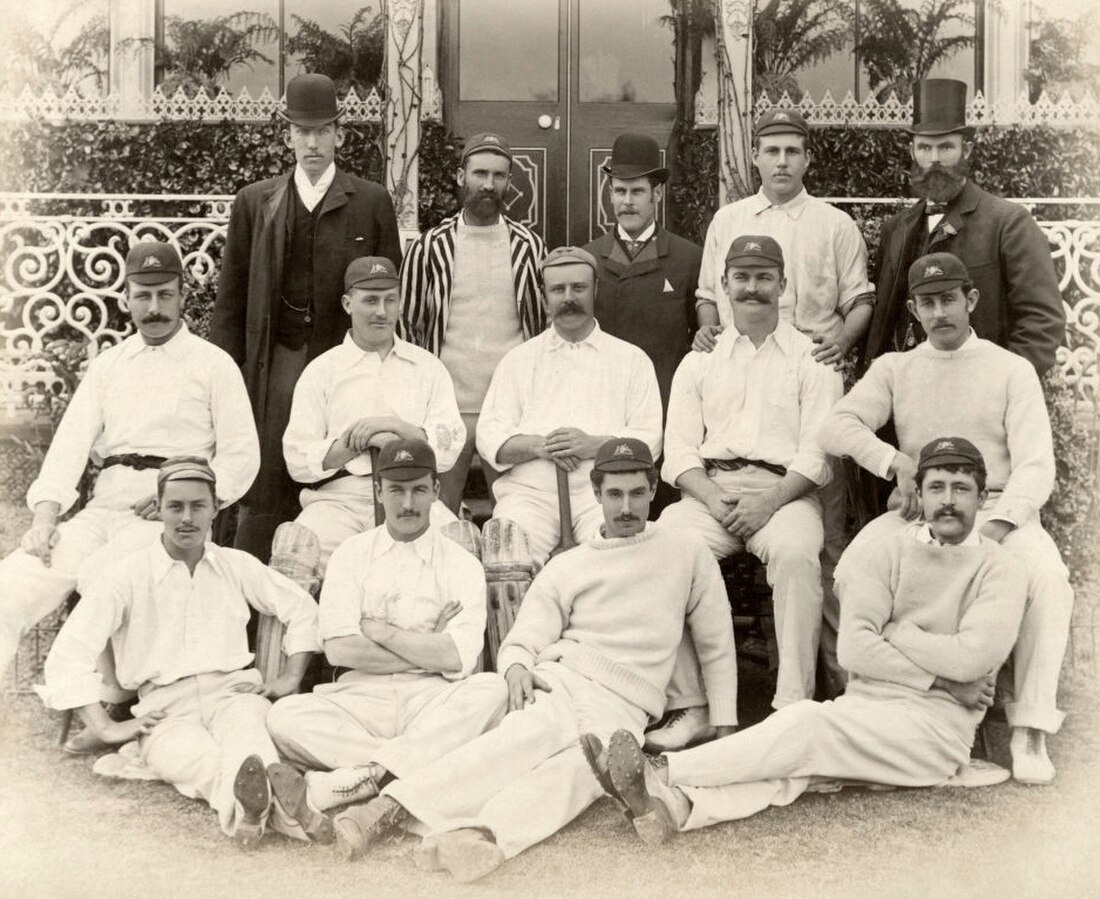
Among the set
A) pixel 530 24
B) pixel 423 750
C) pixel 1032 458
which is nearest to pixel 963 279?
pixel 1032 458

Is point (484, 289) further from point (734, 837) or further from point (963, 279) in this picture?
point (734, 837)

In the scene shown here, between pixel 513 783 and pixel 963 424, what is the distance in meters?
2.28

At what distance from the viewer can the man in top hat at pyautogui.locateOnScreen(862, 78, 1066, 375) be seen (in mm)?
5969

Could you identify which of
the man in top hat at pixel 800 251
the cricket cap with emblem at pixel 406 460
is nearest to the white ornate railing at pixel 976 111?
the man in top hat at pixel 800 251

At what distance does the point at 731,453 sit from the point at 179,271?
2.31m

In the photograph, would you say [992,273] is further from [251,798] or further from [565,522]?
[251,798]

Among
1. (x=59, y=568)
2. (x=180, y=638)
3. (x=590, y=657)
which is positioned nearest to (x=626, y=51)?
(x=59, y=568)

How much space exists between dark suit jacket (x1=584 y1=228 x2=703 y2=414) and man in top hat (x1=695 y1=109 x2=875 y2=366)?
0.14 meters

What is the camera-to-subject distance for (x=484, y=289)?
21.3ft

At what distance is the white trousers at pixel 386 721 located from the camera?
181 inches

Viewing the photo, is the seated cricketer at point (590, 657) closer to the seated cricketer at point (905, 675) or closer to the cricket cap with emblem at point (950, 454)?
the seated cricketer at point (905, 675)

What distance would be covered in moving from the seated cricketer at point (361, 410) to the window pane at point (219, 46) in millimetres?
5721

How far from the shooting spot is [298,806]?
4242 mm

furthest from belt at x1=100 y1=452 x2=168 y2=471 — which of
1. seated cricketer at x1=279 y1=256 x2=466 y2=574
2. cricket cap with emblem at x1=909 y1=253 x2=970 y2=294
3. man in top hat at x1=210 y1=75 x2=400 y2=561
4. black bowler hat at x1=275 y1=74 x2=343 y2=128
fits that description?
cricket cap with emblem at x1=909 y1=253 x2=970 y2=294
